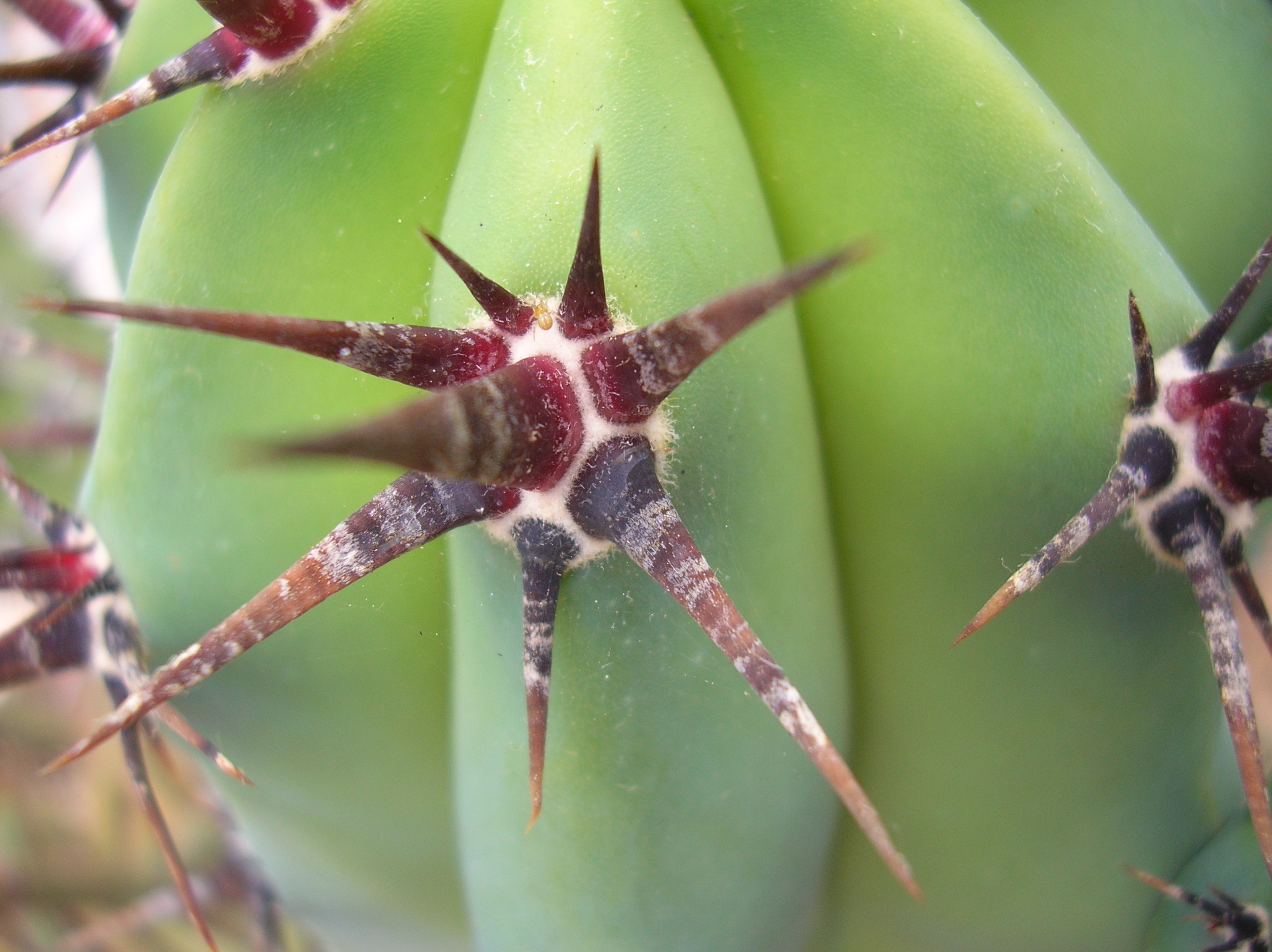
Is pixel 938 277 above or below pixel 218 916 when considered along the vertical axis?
above

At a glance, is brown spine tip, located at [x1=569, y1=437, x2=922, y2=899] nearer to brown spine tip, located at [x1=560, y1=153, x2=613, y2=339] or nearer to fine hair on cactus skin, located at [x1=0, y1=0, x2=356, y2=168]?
brown spine tip, located at [x1=560, y1=153, x2=613, y2=339]

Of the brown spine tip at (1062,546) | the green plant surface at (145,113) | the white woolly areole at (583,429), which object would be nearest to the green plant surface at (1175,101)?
the brown spine tip at (1062,546)

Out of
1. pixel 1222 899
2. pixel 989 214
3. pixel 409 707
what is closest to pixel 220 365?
pixel 409 707

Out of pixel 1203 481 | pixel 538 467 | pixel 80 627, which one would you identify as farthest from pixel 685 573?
pixel 80 627

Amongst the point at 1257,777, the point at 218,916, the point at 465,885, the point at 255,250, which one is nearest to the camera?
A: the point at 1257,777

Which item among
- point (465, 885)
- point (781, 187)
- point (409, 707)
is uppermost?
point (781, 187)

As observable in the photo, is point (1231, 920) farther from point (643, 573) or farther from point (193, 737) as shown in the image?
point (193, 737)

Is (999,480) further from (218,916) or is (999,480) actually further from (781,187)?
(218,916)
